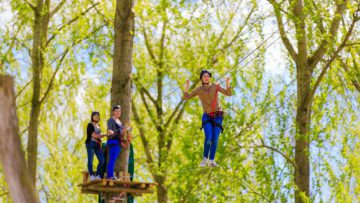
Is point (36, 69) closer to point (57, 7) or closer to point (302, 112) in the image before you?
point (57, 7)

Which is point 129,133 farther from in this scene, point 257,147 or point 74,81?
point 74,81

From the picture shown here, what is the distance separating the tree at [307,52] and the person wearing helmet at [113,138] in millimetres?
6954

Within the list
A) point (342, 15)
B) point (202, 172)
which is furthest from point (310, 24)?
point (202, 172)

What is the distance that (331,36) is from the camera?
20531 mm

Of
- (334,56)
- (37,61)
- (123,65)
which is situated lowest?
(123,65)

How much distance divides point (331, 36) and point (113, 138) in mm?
7878

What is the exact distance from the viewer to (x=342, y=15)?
68.9 ft

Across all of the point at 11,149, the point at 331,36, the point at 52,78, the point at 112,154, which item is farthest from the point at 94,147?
the point at 52,78

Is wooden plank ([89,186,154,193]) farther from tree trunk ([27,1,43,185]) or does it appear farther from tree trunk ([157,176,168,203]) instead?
tree trunk ([157,176,168,203])

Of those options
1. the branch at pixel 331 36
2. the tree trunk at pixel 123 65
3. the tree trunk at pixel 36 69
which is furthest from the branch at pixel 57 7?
the tree trunk at pixel 123 65

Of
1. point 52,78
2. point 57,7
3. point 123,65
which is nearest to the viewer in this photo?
point 123,65

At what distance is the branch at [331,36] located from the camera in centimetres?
2059

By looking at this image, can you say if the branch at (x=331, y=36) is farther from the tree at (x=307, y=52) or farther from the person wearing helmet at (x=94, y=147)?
the person wearing helmet at (x=94, y=147)

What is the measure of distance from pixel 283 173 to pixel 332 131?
2.56 m
